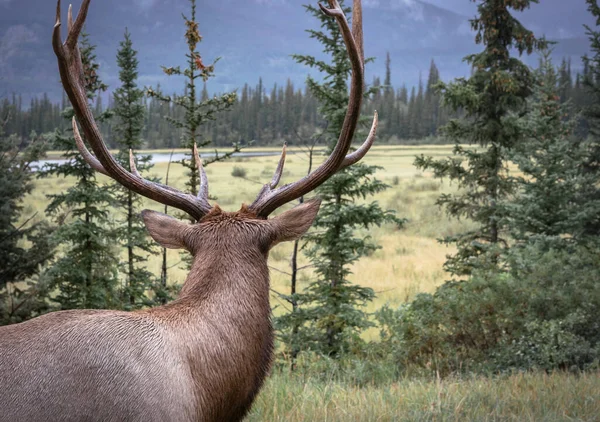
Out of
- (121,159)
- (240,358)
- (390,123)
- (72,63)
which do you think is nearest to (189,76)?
(121,159)

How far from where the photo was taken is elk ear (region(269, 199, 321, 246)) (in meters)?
3.25

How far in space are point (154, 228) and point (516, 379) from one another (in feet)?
12.2

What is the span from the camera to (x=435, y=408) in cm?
454

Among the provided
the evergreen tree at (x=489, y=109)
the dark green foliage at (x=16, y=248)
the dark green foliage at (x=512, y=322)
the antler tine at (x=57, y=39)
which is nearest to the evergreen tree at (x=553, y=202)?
the dark green foliage at (x=512, y=322)

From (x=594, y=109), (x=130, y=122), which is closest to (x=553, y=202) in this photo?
(x=594, y=109)

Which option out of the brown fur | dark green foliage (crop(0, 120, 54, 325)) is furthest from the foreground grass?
dark green foliage (crop(0, 120, 54, 325))

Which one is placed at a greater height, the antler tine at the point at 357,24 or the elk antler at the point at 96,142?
the antler tine at the point at 357,24

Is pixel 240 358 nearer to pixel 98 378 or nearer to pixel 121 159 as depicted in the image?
pixel 98 378

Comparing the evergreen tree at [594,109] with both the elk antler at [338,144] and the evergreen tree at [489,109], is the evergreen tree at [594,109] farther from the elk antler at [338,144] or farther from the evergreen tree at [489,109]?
the elk antler at [338,144]

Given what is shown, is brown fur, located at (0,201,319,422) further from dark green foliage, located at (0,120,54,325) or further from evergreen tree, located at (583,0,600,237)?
evergreen tree, located at (583,0,600,237)

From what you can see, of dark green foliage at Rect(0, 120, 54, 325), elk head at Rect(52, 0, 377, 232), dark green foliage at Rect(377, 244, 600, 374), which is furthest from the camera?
dark green foliage at Rect(0, 120, 54, 325)

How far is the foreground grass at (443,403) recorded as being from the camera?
432 cm

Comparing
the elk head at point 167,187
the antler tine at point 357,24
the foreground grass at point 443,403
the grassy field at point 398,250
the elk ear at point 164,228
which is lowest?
the grassy field at point 398,250

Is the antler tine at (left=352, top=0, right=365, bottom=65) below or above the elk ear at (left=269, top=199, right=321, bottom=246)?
above
